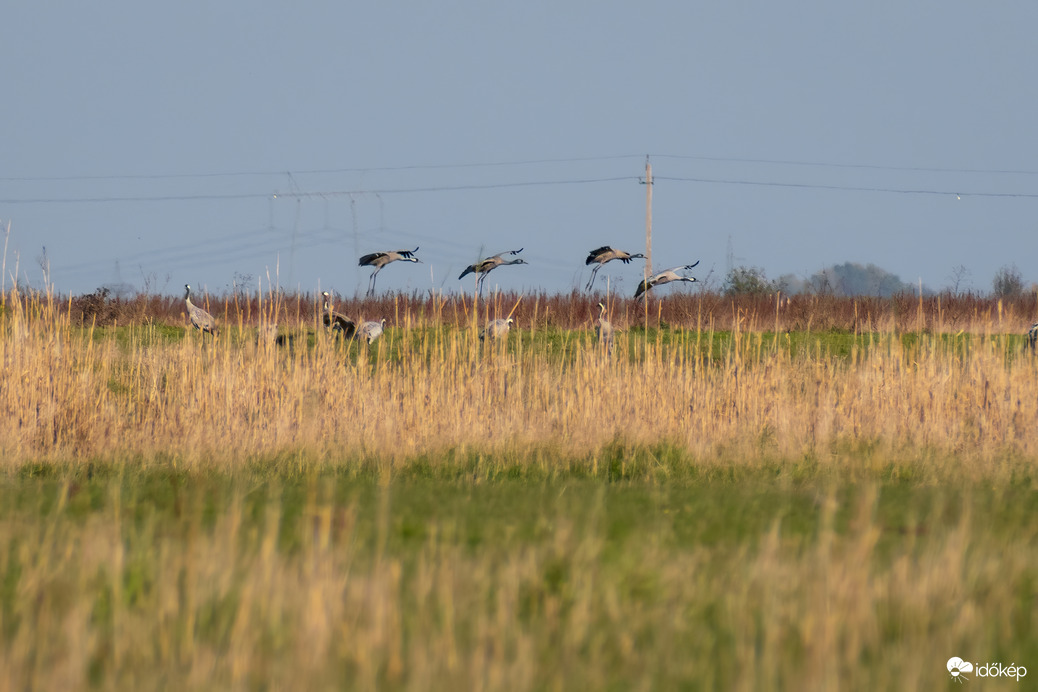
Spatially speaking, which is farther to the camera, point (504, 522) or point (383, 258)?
point (383, 258)

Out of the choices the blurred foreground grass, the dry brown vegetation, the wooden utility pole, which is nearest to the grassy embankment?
the blurred foreground grass

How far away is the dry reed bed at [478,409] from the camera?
8.09 metres

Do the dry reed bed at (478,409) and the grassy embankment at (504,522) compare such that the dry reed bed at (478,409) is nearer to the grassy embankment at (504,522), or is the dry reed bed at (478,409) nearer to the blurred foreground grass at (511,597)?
the grassy embankment at (504,522)

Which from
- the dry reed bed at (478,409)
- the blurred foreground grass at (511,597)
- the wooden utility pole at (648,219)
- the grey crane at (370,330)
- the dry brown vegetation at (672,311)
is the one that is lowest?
the blurred foreground grass at (511,597)

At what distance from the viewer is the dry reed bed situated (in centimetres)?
809

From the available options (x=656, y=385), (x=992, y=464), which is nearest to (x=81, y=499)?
(x=656, y=385)

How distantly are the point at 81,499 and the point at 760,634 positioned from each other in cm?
396

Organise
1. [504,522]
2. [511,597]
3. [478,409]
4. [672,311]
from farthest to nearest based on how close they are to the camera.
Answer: [672,311] < [478,409] < [504,522] < [511,597]

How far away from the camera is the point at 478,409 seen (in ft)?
29.0

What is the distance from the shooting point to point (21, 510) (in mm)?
5312

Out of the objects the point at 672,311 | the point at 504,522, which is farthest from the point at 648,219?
the point at 504,522

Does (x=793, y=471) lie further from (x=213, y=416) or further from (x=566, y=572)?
(x=213, y=416)

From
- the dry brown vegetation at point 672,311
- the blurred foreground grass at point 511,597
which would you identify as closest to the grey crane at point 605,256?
the dry brown vegetation at point 672,311

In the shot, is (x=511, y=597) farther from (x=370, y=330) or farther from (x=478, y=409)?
(x=370, y=330)
